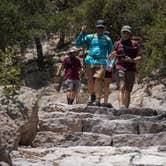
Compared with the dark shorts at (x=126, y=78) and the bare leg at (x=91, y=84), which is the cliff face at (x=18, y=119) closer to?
the dark shorts at (x=126, y=78)

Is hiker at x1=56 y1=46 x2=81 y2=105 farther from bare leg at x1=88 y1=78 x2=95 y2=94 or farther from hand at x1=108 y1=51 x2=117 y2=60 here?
hand at x1=108 y1=51 x2=117 y2=60

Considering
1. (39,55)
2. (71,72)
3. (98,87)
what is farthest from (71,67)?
(39,55)

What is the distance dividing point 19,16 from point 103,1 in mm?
4688

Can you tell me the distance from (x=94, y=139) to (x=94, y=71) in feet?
13.1

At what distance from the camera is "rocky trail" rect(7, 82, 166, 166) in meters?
6.93

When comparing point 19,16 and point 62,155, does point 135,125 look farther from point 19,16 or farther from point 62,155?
point 19,16

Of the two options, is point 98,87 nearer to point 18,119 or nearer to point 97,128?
point 97,128

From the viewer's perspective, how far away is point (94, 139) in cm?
850

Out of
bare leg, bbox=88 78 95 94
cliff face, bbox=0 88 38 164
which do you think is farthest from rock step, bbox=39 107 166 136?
bare leg, bbox=88 78 95 94

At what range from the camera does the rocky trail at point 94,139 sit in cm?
693

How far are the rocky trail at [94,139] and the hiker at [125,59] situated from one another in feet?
3.93

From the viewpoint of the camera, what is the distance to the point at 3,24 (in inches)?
1165

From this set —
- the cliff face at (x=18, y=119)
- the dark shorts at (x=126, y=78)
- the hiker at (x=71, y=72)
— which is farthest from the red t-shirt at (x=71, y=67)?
the cliff face at (x=18, y=119)

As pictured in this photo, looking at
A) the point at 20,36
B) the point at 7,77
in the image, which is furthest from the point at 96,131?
the point at 20,36
